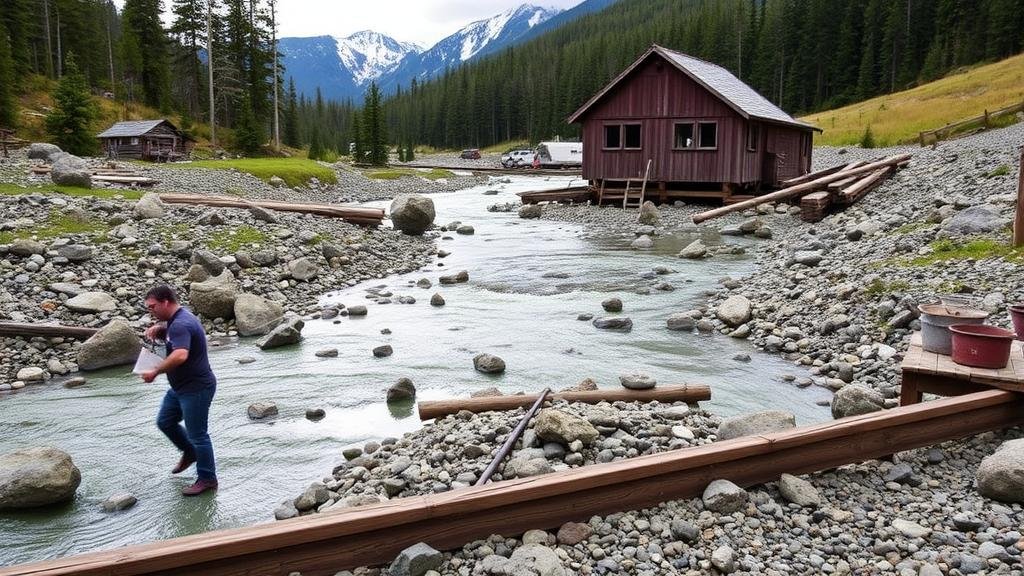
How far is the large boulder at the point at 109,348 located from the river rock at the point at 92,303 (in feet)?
5.95

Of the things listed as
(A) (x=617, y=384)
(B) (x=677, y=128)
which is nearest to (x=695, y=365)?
(A) (x=617, y=384)

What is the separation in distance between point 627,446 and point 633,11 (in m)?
199

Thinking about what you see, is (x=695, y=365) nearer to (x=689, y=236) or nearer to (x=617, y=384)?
(x=617, y=384)

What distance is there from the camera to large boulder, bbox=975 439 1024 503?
5148mm

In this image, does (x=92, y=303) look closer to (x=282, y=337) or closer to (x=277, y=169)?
(x=282, y=337)

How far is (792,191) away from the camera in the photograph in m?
24.9

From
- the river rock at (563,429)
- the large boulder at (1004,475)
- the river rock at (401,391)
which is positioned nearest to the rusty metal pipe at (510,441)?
the river rock at (563,429)

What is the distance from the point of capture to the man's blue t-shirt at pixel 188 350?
669 cm

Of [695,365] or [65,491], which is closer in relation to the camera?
[65,491]

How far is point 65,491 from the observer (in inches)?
264

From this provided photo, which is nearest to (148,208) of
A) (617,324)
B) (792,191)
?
(617,324)

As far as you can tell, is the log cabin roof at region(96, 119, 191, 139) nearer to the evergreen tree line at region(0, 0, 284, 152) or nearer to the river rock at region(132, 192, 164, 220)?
the evergreen tree line at region(0, 0, 284, 152)

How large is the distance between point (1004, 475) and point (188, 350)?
283 inches

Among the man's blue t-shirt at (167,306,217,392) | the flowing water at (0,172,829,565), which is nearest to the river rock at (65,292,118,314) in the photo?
the flowing water at (0,172,829,565)
